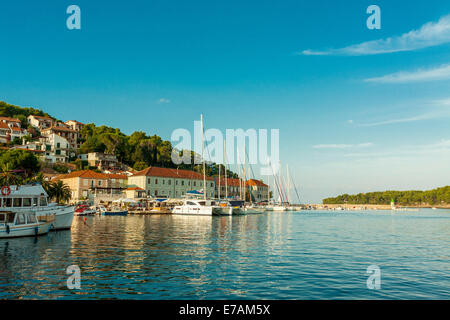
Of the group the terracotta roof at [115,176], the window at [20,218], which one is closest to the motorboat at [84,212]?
the terracotta roof at [115,176]

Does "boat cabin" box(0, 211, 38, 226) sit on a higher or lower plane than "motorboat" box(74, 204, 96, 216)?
higher

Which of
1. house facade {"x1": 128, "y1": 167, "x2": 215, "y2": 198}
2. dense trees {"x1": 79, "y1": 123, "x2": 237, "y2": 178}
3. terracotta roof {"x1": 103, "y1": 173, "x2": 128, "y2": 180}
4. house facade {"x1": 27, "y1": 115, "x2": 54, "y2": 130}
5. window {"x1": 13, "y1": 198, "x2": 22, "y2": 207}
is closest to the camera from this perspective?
window {"x1": 13, "y1": 198, "x2": 22, "y2": 207}

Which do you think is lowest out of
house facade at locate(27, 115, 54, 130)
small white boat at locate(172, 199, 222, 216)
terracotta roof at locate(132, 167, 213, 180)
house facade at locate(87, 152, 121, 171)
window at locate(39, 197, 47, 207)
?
small white boat at locate(172, 199, 222, 216)

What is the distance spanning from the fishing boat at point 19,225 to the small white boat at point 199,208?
44.0 meters

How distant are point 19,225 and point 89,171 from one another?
76487 mm

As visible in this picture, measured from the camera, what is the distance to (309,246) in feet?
106

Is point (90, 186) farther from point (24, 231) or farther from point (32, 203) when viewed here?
point (24, 231)

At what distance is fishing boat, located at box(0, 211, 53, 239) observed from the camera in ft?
110

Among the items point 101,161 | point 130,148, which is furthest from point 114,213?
point 130,148

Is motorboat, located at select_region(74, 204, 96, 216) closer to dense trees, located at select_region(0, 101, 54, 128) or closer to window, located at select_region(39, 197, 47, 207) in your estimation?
window, located at select_region(39, 197, 47, 207)

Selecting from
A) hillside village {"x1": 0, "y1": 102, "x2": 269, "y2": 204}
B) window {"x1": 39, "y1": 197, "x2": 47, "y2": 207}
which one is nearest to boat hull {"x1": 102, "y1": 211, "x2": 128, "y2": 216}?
hillside village {"x1": 0, "y1": 102, "x2": 269, "y2": 204}

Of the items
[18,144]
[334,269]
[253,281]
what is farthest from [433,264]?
[18,144]

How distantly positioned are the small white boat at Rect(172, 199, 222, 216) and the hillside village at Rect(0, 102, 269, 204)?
49.6 ft
